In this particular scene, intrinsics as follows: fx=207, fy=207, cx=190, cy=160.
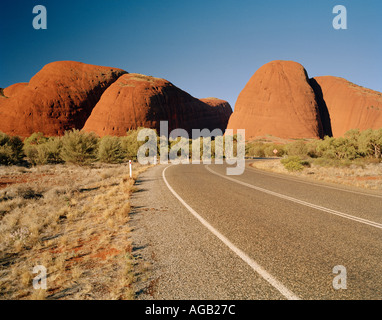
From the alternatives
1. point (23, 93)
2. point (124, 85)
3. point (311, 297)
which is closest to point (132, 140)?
point (311, 297)

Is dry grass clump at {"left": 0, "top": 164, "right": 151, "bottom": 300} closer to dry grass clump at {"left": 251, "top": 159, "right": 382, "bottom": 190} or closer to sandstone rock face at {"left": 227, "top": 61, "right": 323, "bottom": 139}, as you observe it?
dry grass clump at {"left": 251, "top": 159, "right": 382, "bottom": 190}

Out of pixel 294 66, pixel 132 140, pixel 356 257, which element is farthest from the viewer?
pixel 294 66

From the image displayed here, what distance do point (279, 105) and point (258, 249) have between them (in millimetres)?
81785

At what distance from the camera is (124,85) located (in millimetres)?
68812

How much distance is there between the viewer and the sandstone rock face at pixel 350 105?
7262cm

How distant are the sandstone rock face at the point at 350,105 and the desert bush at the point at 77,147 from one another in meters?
81.7

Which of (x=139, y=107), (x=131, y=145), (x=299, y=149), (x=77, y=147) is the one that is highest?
(x=139, y=107)

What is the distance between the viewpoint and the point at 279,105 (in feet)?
249

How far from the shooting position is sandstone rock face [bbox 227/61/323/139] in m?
71.8

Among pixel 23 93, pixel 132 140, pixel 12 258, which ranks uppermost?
pixel 23 93

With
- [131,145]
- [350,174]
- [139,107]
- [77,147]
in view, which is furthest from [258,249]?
[139,107]

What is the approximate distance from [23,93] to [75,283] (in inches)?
3165

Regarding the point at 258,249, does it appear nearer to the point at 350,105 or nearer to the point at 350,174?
the point at 350,174

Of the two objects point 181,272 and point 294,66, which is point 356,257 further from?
point 294,66
